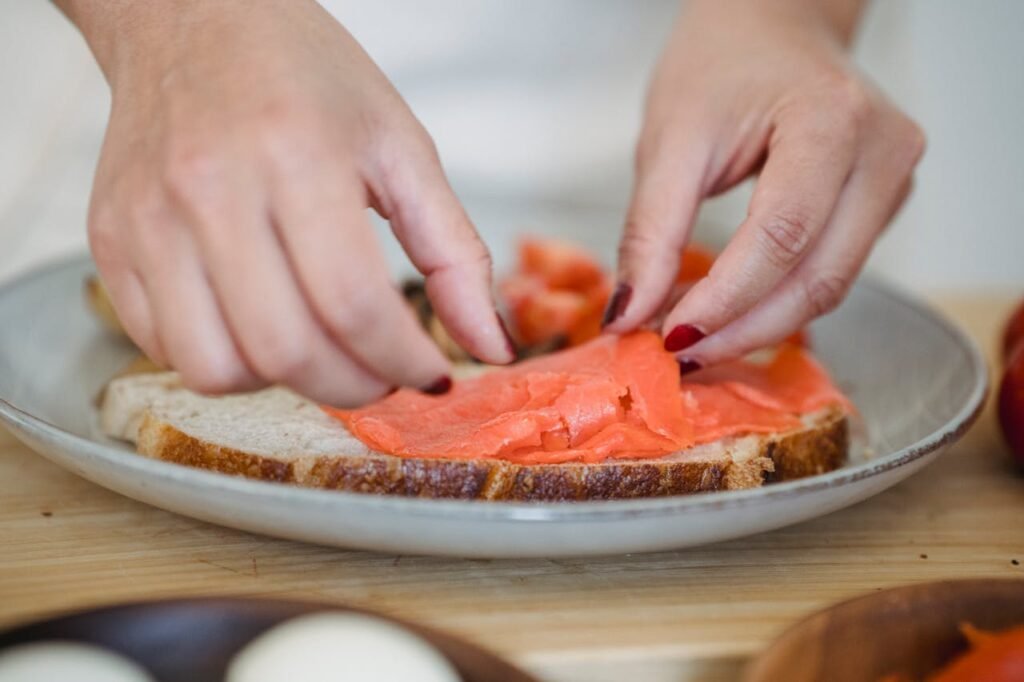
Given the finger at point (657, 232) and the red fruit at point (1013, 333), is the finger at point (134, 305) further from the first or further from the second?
the red fruit at point (1013, 333)

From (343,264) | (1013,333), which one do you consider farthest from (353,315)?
(1013,333)

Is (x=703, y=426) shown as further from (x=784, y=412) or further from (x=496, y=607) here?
(x=496, y=607)

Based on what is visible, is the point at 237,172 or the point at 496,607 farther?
the point at 496,607

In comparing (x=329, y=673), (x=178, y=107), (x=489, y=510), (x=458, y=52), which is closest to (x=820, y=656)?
(x=489, y=510)

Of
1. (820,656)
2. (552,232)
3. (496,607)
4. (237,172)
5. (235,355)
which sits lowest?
(552,232)

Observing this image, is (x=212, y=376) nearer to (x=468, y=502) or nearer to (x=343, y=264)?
(x=343, y=264)

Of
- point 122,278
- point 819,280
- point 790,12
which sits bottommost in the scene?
point 819,280
